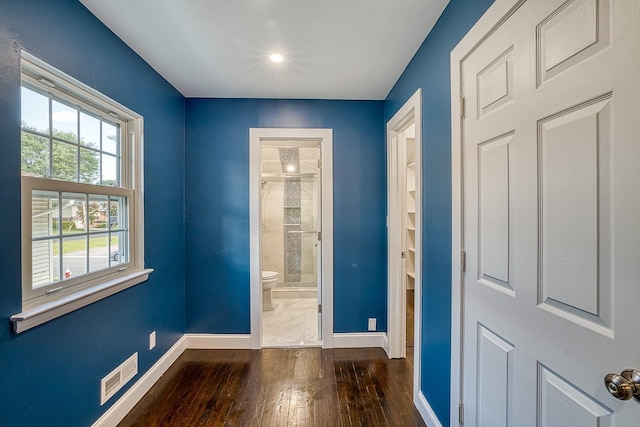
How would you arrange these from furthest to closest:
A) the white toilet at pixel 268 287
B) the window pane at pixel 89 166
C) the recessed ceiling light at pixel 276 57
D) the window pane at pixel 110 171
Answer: the white toilet at pixel 268 287 < the recessed ceiling light at pixel 276 57 < the window pane at pixel 110 171 < the window pane at pixel 89 166

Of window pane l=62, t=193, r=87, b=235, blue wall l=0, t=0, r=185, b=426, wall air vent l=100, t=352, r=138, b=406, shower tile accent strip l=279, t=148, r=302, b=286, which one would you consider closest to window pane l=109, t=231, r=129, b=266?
blue wall l=0, t=0, r=185, b=426

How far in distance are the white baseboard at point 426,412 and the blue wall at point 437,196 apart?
40 millimetres

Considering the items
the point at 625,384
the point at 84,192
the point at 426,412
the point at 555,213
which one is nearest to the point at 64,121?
the point at 84,192

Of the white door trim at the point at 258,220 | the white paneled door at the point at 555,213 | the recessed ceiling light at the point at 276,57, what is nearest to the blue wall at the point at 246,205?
the white door trim at the point at 258,220

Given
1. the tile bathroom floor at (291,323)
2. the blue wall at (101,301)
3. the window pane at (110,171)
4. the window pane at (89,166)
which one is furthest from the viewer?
the tile bathroom floor at (291,323)

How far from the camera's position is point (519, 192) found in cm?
101

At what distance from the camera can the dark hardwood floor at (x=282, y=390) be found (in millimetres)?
1835

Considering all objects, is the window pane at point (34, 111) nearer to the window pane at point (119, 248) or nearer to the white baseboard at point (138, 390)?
the window pane at point (119, 248)

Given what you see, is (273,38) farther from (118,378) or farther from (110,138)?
(118,378)

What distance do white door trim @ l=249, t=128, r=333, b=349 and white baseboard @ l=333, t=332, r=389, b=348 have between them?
0.25ft

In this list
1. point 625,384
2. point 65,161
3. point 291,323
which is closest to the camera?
point 625,384

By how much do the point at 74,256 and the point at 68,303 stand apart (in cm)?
27

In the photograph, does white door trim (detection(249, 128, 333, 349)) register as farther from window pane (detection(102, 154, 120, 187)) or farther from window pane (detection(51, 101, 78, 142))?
window pane (detection(51, 101, 78, 142))

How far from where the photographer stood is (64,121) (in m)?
1.52
